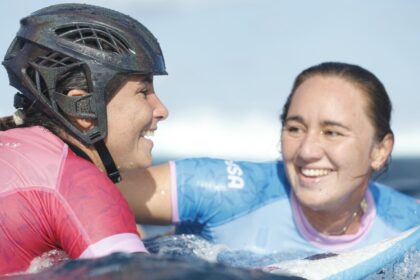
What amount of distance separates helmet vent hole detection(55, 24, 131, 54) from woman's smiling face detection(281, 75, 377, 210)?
1.74m

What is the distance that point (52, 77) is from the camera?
3379 mm

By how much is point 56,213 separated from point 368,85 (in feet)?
9.02

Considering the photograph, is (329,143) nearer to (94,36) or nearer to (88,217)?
(94,36)

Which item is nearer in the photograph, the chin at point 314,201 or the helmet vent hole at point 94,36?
the helmet vent hole at point 94,36

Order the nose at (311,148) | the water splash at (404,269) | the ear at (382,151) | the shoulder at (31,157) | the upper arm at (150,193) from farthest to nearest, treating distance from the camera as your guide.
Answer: the ear at (382,151), the upper arm at (150,193), the nose at (311,148), the water splash at (404,269), the shoulder at (31,157)

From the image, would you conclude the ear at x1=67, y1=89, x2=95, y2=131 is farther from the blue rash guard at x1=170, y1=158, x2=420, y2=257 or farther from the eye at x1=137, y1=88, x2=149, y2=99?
the blue rash guard at x1=170, y1=158, x2=420, y2=257

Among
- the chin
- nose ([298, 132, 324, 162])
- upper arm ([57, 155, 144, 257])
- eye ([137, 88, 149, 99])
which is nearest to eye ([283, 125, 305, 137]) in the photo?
nose ([298, 132, 324, 162])

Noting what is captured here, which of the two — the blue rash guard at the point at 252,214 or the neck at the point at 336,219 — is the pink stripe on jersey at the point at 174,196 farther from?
the neck at the point at 336,219

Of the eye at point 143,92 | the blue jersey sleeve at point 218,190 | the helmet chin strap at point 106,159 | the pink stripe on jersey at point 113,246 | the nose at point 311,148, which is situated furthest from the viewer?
the blue jersey sleeve at point 218,190

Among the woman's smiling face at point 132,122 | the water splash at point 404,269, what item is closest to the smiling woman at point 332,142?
the water splash at point 404,269

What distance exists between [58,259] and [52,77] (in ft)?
2.83

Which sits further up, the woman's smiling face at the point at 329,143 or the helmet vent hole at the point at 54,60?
the helmet vent hole at the point at 54,60

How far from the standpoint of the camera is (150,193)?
502 cm

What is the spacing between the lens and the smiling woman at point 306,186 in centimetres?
481
